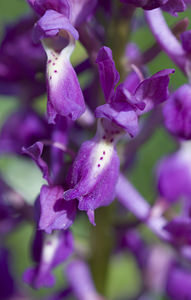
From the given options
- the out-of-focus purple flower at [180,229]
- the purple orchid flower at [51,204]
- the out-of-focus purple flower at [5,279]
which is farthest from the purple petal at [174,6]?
the out-of-focus purple flower at [5,279]

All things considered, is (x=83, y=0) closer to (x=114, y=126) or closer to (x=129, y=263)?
(x=114, y=126)

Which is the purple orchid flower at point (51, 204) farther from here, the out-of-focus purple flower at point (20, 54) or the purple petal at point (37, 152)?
the out-of-focus purple flower at point (20, 54)

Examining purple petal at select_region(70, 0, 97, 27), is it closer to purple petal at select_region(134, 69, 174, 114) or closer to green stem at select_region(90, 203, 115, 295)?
purple petal at select_region(134, 69, 174, 114)

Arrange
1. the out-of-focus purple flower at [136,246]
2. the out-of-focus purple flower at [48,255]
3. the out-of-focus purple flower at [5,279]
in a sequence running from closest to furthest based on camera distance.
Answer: the out-of-focus purple flower at [48,255] < the out-of-focus purple flower at [136,246] < the out-of-focus purple flower at [5,279]

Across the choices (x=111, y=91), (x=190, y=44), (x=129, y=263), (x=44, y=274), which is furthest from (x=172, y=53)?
(x=129, y=263)

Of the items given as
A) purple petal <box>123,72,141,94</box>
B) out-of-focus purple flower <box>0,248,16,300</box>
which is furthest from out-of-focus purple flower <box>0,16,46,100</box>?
out-of-focus purple flower <box>0,248,16,300</box>

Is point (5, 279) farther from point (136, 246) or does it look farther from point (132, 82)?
point (132, 82)

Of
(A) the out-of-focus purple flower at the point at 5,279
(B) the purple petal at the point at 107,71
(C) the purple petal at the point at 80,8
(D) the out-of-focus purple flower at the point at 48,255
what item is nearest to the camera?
(B) the purple petal at the point at 107,71
